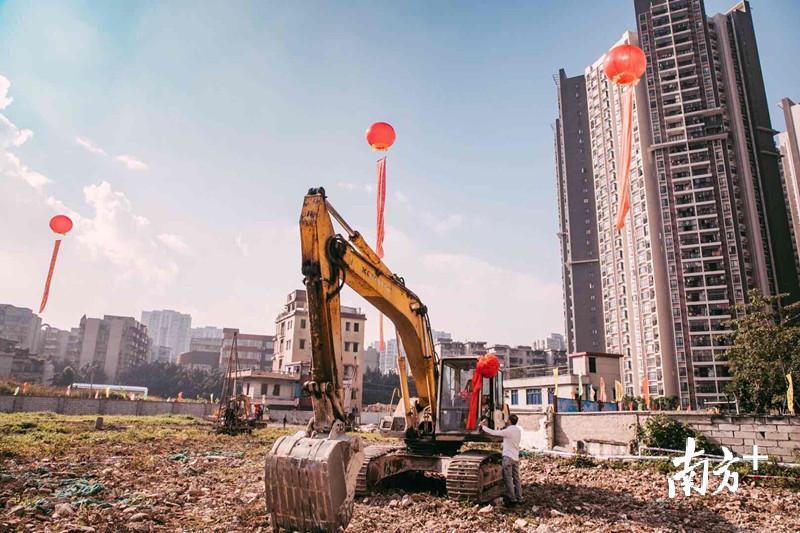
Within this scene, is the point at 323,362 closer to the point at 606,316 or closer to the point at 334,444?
the point at 334,444

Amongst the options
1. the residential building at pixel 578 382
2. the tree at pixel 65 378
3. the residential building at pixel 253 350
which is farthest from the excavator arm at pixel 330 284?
the residential building at pixel 253 350

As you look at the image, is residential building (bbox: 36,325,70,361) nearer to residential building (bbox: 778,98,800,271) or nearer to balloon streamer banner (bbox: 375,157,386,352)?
balloon streamer banner (bbox: 375,157,386,352)

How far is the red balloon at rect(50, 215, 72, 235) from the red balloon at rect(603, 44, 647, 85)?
17249 mm

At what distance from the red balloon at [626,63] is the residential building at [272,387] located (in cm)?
4984

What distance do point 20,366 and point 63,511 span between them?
3263 inches

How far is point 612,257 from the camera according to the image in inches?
2936

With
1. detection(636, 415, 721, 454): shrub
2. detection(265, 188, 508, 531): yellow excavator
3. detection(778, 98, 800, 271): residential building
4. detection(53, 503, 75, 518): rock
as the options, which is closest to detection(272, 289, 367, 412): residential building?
detection(636, 415, 721, 454): shrub

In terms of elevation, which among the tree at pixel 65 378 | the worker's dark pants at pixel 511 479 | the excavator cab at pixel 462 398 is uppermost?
the tree at pixel 65 378

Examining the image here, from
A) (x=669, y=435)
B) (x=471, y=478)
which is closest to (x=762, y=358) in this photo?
(x=669, y=435)

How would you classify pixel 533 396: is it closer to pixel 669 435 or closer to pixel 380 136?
pixel 669 435

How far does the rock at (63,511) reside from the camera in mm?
8055

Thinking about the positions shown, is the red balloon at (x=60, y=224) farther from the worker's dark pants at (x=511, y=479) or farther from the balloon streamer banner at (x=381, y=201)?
the worker's dark pants at (x=511, y=479)

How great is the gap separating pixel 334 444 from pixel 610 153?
8052cm

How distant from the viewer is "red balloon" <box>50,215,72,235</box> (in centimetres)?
1708
